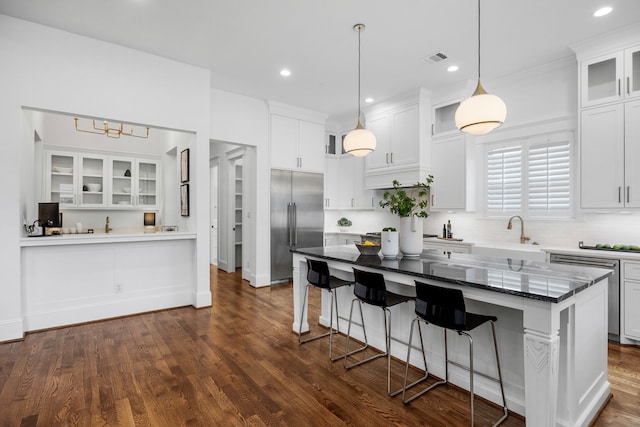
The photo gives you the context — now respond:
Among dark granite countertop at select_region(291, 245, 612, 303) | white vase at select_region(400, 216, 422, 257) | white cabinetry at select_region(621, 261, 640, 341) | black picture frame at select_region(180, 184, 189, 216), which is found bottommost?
white cabinetry at select_region(621, 261, 640, 341)

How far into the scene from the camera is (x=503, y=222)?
4.80 m

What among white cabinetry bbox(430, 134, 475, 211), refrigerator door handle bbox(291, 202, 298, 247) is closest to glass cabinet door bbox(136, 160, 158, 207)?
refrigerator door handle bbox(291, 202, 298, 247)

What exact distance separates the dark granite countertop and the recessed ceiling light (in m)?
2.54

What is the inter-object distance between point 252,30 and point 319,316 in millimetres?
3321

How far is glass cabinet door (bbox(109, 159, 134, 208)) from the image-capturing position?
6371 mm

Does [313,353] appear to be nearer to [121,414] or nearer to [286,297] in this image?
[121,414]

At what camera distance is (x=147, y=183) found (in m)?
6.75

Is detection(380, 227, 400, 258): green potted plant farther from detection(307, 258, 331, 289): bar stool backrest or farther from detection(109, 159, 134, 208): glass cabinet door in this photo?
detection(109, 159, 134, 208): glass cabinet door

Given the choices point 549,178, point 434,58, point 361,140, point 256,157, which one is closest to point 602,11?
point 434,58

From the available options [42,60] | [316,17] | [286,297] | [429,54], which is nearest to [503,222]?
[429,54]

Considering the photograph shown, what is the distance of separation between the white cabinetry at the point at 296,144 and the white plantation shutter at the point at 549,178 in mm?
3456

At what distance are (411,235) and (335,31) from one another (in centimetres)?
230

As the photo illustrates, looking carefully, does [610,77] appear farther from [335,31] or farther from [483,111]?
[335,31]

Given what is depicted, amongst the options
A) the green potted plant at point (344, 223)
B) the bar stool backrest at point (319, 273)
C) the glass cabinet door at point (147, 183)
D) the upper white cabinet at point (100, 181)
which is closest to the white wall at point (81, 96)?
the upper white cabinet at point (100, 181)
